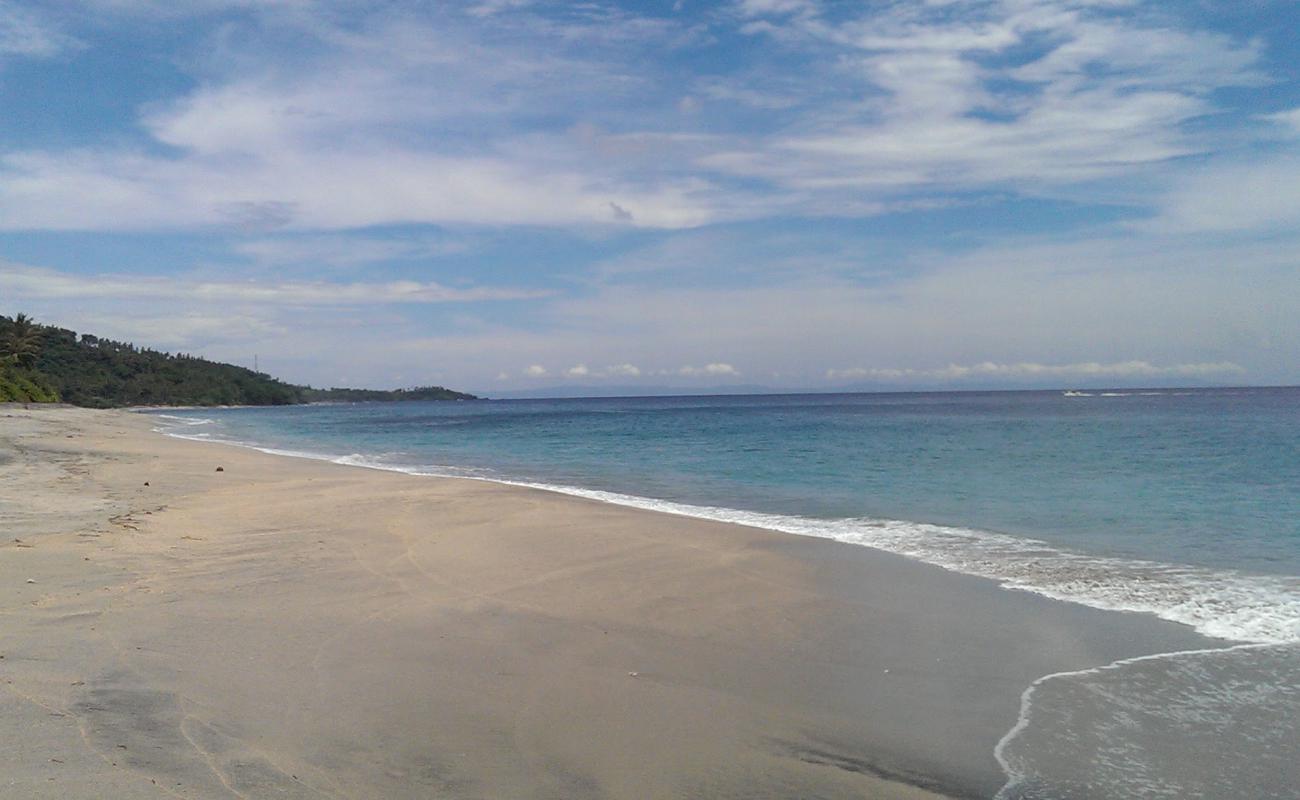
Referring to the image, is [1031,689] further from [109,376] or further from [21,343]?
[109,376]

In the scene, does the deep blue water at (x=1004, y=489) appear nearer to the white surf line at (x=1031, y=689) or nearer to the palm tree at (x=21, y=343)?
the white surf line at (x=1031, y=689)

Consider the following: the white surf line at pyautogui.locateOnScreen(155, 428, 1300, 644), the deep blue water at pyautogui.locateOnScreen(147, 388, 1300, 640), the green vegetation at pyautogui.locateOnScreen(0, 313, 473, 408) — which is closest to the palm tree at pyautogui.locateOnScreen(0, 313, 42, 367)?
the green vegetation at pyautogui.locateOnScreen(0, 313, 473, 408)

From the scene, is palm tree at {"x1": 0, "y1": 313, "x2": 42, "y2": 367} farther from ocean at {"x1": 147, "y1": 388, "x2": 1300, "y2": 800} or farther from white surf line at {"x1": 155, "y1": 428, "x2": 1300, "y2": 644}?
white surf line at {"x1": 155, "y1": 428, "x2": 1300, "y2": 644}

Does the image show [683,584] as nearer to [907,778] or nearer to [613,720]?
[613,720]

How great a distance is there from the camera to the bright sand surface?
4508mm

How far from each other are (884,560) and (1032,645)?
3608 millimetres

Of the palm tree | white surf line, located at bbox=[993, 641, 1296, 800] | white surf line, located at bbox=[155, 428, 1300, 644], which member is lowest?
white surf line, located at bbox=[993, 641, 1296, 800]

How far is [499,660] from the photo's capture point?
6.46 m

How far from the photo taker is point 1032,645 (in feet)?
23.5

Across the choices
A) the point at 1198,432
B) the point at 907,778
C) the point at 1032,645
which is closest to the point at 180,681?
the point at 907,778

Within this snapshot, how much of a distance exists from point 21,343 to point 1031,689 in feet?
325

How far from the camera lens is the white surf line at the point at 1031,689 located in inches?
184

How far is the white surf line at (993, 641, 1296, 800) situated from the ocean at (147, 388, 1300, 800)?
0.06 feet

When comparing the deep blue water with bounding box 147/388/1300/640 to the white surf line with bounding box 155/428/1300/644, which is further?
the deep blue water with bounding box 147/388/1300/640
